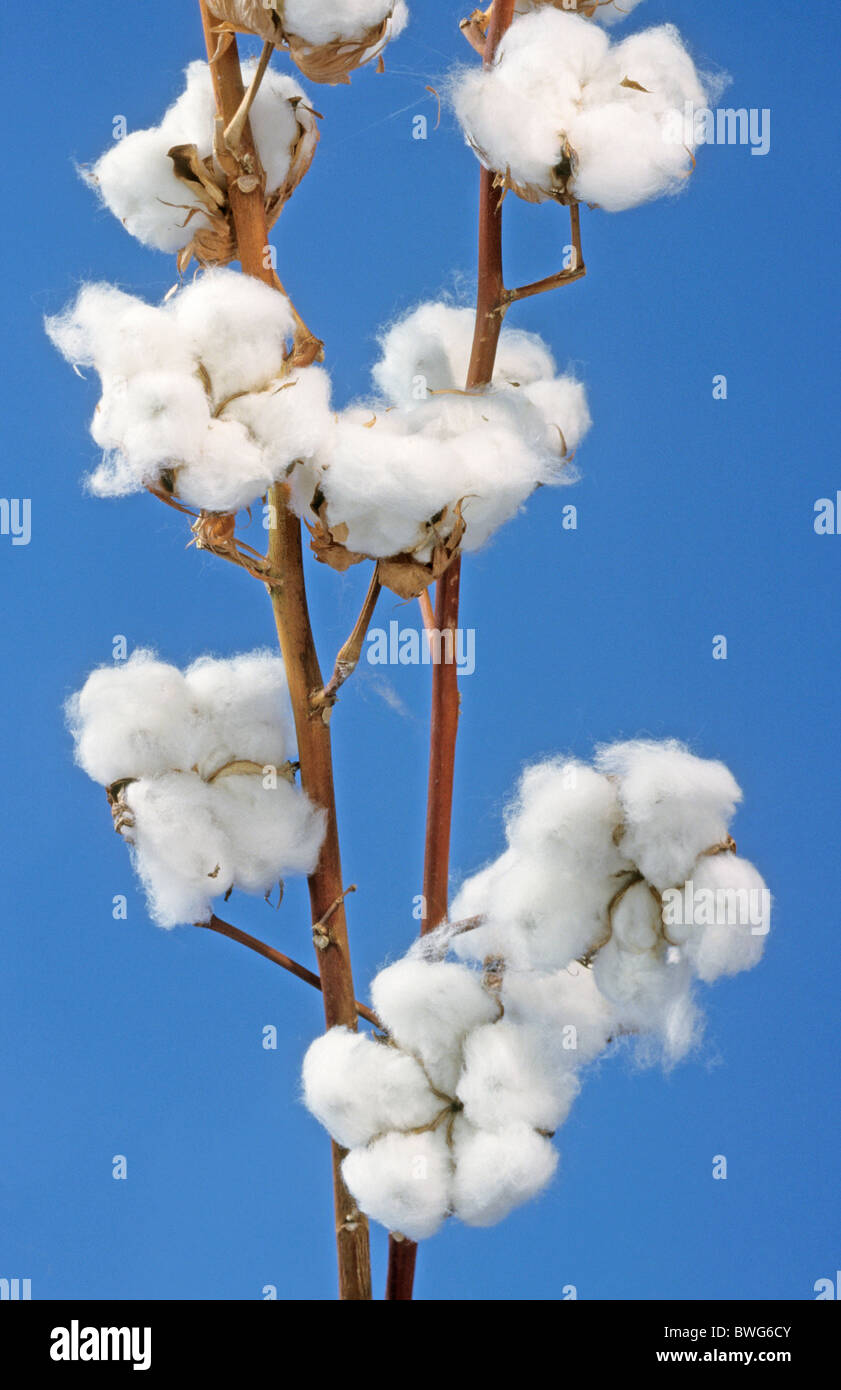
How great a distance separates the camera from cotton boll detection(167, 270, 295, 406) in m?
0.70

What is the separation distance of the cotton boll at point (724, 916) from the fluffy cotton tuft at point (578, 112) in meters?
0.33

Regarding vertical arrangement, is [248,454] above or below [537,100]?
below

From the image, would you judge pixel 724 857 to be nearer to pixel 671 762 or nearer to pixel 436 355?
pixel 671 762

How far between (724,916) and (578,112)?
1.32ft

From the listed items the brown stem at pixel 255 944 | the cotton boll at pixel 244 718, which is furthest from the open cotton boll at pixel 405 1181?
the cotton boll at pixel 244 718

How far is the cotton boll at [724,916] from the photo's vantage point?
0.69 metres

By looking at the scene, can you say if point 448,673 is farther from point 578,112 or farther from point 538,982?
point 578,112

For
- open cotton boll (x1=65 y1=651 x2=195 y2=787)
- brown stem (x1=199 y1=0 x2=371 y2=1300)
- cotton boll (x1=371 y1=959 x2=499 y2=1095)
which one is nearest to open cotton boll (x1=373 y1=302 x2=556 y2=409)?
brown stem (x1=199 y1=0 x2=371 y2=1300)

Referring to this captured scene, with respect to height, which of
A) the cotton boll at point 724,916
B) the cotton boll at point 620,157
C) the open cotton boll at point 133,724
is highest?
the cotton boll at point 620,157

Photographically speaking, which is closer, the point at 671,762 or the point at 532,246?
the point at 671,762

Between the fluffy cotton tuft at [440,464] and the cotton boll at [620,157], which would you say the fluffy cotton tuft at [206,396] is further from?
the cotton boll at [620,157]
